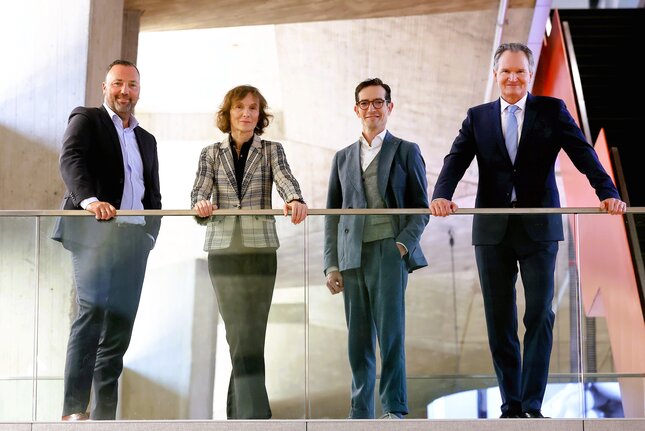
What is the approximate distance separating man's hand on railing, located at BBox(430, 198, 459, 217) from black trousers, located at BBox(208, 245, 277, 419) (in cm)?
79

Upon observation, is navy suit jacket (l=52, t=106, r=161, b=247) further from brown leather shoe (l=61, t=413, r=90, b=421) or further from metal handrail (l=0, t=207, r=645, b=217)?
brown leather shoe (l=61, t=413, r=90, b=421)

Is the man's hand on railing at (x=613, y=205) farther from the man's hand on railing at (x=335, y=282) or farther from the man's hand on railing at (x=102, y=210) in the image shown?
the man's hand on railing at (x=102, y=210)

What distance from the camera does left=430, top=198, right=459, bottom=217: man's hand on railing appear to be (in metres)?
5.20

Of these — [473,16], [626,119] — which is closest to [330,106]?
[473,16]

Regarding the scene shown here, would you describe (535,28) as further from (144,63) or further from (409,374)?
(409,374)

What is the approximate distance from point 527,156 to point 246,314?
1.55 meters

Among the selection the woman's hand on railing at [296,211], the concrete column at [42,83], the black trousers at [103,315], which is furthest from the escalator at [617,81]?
the black trousers at [103,315]

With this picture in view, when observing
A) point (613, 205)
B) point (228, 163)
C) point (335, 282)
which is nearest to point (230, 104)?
point (228, 163)

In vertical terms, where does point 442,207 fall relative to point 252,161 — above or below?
below

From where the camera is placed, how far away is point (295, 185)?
17.6 ft

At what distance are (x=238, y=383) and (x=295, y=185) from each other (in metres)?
0.99

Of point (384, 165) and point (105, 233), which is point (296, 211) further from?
point (105, 233)

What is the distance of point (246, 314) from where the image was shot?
17.1 feet

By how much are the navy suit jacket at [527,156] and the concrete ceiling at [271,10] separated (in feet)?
17.3
